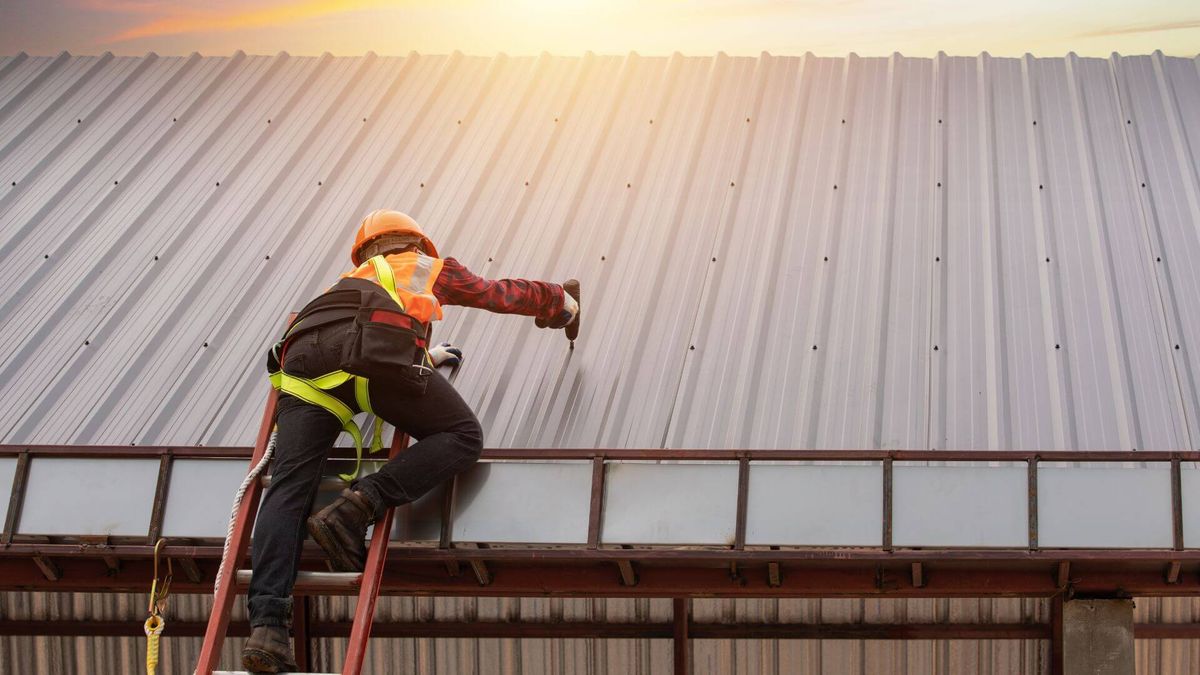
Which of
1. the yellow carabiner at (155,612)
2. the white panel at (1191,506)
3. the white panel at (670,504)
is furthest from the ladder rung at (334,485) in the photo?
the white panel at (1191,506)

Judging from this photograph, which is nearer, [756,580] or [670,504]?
[670,504]

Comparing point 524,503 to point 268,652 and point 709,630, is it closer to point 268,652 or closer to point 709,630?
point 268,652

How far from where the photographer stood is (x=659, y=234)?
1127 centimetres

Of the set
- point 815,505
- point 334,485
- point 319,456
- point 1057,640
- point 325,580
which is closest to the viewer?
point 325,580

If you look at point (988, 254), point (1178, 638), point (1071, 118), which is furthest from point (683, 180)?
point (1178, 638)

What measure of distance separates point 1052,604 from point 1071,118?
190 inches

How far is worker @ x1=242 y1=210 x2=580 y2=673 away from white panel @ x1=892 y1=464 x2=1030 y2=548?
2.54m

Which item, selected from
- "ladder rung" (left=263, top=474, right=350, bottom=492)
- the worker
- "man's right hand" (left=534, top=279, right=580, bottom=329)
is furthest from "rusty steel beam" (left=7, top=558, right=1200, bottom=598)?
"man's right hand" (left=534, top=279, right=580, bottom=329)

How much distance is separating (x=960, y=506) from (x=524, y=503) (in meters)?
2.59

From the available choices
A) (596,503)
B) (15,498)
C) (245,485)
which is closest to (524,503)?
(596,503)

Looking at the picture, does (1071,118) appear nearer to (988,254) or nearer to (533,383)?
(988,254)

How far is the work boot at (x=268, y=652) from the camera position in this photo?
6789 mm

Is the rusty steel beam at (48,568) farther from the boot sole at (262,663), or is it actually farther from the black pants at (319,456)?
the boot sole at (262,663)

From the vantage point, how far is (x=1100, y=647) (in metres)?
8.73
